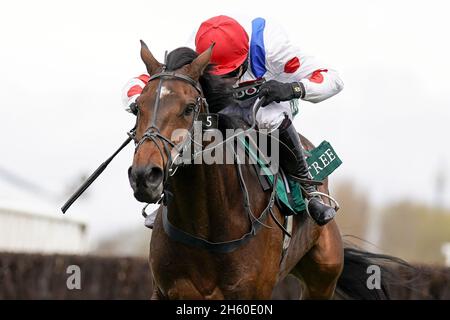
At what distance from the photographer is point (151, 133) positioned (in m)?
→ 4.88

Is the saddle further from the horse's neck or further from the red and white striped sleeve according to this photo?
the red and white striped sleeve

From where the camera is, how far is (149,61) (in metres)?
5.37

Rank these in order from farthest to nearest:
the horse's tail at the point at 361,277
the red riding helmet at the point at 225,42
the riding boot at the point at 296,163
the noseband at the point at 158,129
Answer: the horse's tail at the point at 361,277 → the riding boot at the point at 296,163 → the red riding helmet at the point at 225,42 → the noseband at the point at 158,129

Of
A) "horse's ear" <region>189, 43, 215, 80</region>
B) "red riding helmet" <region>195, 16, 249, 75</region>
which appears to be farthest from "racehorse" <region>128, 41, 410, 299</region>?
"red riding helmet" <region>195, 16, 249, 75</region>

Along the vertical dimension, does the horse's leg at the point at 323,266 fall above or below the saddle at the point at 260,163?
below

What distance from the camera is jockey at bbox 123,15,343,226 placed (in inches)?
232

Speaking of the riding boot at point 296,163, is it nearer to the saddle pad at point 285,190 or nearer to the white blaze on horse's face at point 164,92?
the saddle pad at point 285,190

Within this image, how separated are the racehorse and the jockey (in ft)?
1.13

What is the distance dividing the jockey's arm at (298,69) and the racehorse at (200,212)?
0.63 meters

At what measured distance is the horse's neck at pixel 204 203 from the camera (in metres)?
5.46

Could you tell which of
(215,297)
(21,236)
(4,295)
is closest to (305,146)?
(215,297)

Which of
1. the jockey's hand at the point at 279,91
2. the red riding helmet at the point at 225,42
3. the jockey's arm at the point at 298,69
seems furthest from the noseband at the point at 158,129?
the jockey's arm at the point at 298,69
